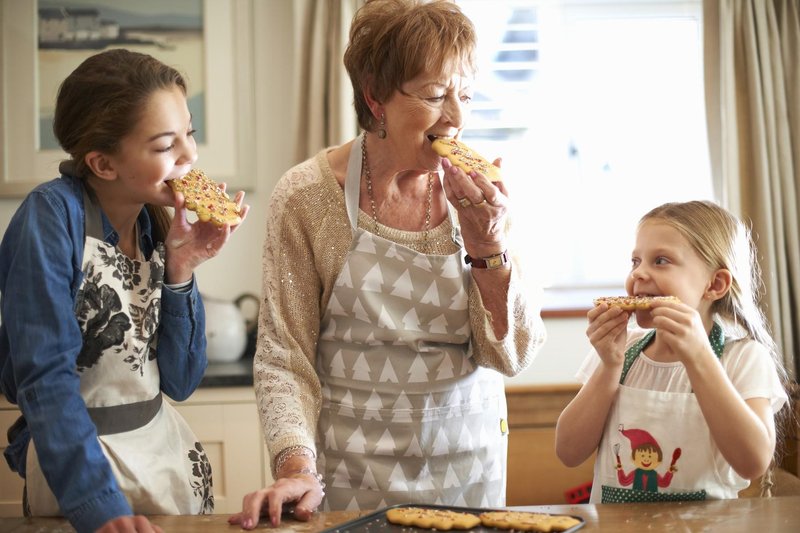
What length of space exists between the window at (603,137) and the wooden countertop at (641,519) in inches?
104

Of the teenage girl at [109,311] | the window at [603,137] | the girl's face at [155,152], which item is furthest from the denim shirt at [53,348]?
the window at [603,137]

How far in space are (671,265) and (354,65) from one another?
797 millimetres

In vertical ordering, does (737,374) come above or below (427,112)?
below

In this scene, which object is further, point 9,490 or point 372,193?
point 9,490

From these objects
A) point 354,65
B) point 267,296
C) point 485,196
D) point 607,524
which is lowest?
point 607,524

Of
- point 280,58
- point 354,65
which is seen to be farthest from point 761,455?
point 280,58

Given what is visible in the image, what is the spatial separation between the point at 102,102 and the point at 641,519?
118cm

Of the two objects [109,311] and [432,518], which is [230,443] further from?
[432,518]

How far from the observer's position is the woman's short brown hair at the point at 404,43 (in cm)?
177

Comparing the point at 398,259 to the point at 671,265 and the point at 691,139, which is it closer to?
the point at 671,265

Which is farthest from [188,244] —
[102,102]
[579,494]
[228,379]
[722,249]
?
[579,494]

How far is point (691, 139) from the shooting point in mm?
4223

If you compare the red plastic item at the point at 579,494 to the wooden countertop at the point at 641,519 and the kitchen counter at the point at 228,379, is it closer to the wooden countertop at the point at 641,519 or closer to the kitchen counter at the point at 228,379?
the kitchen counter at the point at 228,379

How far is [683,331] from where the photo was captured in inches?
66.3
